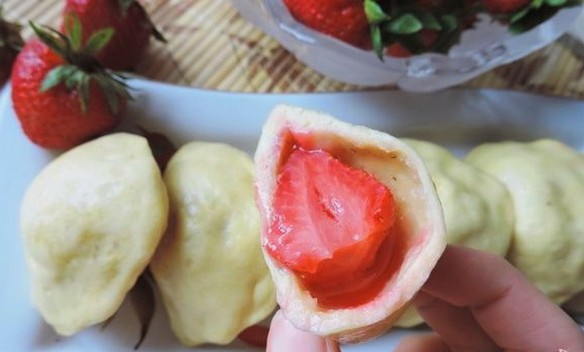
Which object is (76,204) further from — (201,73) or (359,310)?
(359,310)

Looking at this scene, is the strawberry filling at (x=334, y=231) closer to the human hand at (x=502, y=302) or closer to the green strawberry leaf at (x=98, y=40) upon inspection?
the human hand at (x=502, y=302)

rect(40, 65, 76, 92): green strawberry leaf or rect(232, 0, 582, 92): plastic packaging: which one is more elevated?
rect(40, 65, 76, 92): green strawberry leaf

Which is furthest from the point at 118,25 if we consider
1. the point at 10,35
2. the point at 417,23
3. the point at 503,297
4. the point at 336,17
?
the point at 503,297

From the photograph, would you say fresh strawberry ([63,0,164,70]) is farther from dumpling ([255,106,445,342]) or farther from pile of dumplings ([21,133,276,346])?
dumpling ([255,106,445,342])

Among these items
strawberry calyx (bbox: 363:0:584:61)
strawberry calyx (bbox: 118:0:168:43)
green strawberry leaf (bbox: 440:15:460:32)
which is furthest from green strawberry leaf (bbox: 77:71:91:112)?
green strawberry leaf (bbox: 440:15:460:32)

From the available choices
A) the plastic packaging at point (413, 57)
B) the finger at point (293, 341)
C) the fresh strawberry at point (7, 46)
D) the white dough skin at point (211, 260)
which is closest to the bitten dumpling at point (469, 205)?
the plastic packaging at point (413, 57)
